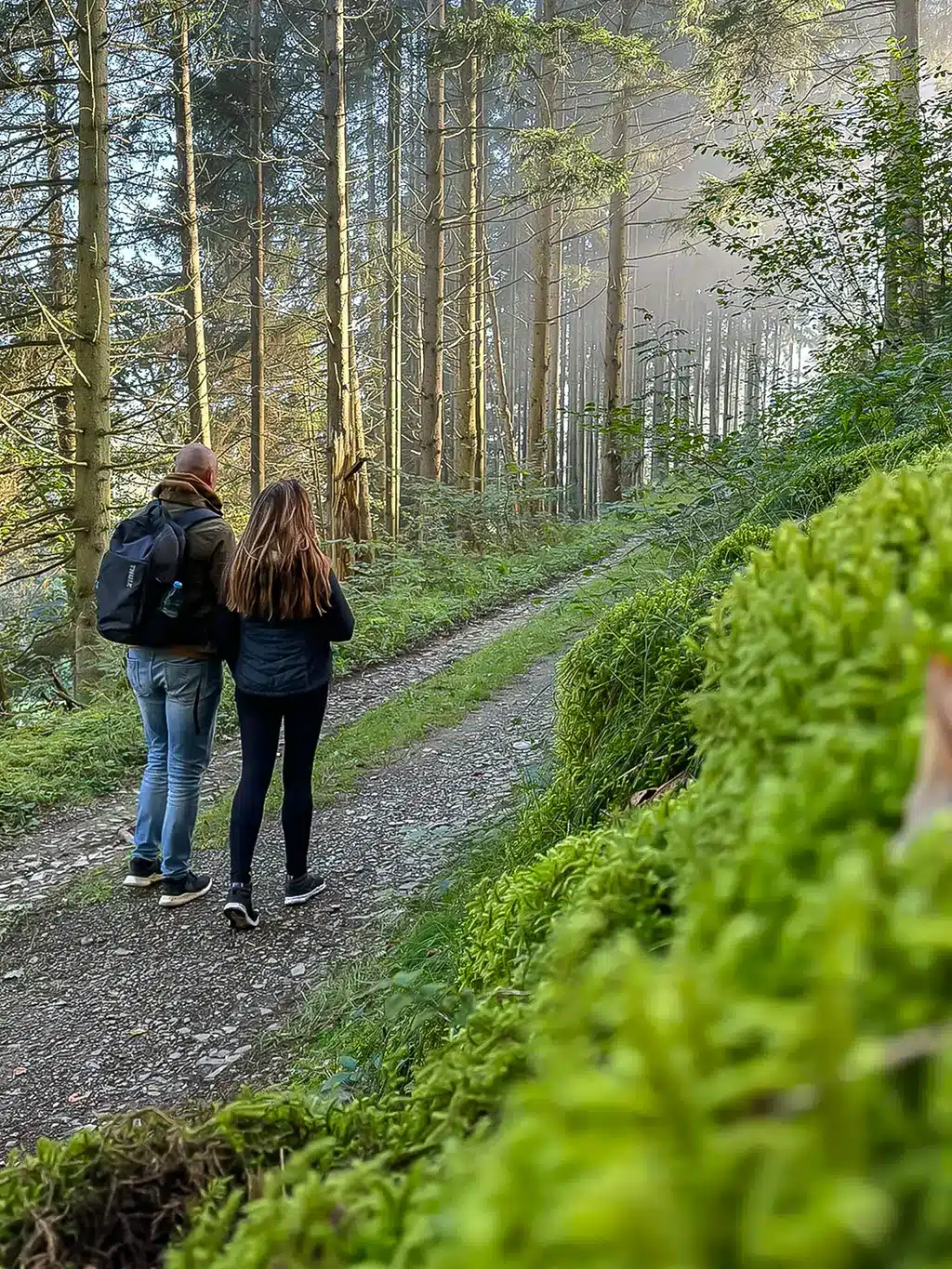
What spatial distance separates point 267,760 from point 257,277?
15.9 meters

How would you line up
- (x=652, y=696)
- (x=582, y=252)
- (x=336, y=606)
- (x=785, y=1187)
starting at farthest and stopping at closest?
1. (x=582, y=252)
2. (x=336, y=606)
3. (x=652, y=696)
4. (x=785, y=1187)

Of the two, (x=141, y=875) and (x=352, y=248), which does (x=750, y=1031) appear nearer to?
(x=141, y=875)

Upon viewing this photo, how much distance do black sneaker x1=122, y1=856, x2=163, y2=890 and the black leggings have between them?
0.92 metres

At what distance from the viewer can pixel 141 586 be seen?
4816 mm

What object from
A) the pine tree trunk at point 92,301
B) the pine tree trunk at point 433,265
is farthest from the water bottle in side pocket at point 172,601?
the pine tree trunk at point 433,265

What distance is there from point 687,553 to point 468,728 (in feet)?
10.8

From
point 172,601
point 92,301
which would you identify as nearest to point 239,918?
point 172,601

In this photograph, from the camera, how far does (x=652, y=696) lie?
280 centimetres

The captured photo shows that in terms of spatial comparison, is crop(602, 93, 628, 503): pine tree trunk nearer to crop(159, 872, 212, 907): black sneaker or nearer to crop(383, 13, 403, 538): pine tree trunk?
crop(383, 13, 403, 538): pine tree trunk

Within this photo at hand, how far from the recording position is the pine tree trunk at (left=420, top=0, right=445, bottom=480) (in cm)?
1669

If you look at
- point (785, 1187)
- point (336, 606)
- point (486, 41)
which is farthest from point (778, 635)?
point (486, 41)

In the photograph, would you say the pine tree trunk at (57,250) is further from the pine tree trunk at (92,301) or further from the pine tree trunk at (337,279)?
the pine tree trunk at (337,279)

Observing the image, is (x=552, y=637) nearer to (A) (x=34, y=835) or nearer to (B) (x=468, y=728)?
(B) (x=468, y=728)

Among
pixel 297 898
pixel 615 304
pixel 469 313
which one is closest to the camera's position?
pixel 297 898
